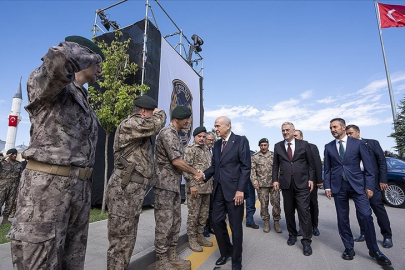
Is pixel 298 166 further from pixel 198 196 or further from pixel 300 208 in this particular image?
pixel 198 196

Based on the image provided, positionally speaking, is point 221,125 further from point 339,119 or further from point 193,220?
point 339,119

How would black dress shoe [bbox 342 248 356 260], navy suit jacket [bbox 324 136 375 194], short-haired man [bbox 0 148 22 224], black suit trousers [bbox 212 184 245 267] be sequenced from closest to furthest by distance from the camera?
black suit trousers [bbox 212 184 245 267]
black dress shoe [bbox 342 248 356 260]
navy suit jacket [bbox 324 136 375 194]
short-haired man [bbox 0 148 22 224]

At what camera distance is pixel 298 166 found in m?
4.05

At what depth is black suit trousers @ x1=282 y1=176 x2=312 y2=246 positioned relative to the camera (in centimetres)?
370

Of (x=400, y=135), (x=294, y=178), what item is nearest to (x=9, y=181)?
(x=294, y=178)

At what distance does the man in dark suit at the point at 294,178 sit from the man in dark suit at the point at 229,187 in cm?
129

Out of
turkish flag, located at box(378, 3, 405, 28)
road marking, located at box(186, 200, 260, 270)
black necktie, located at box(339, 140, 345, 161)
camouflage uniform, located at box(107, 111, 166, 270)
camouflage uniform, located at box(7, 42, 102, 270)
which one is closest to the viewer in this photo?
camouflage uniform, located at box(7, 42, 102, 270)

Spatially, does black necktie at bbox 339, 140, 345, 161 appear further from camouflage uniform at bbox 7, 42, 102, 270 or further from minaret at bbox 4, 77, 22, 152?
minaret at bbox 4, 77, 22, 152

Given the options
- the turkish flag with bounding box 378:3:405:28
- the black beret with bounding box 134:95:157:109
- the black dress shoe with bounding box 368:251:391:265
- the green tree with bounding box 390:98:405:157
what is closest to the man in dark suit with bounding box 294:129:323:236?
the black dress shoe with bounding box 368:251:391:265

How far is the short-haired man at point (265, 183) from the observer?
500 cm

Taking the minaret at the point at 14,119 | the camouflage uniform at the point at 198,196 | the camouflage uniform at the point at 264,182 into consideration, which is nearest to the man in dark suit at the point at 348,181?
the camouflage uniform at the point at 264,182

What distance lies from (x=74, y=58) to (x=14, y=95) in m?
52.5

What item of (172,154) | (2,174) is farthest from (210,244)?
(2,174)

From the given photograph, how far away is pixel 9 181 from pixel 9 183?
6 centimetres
